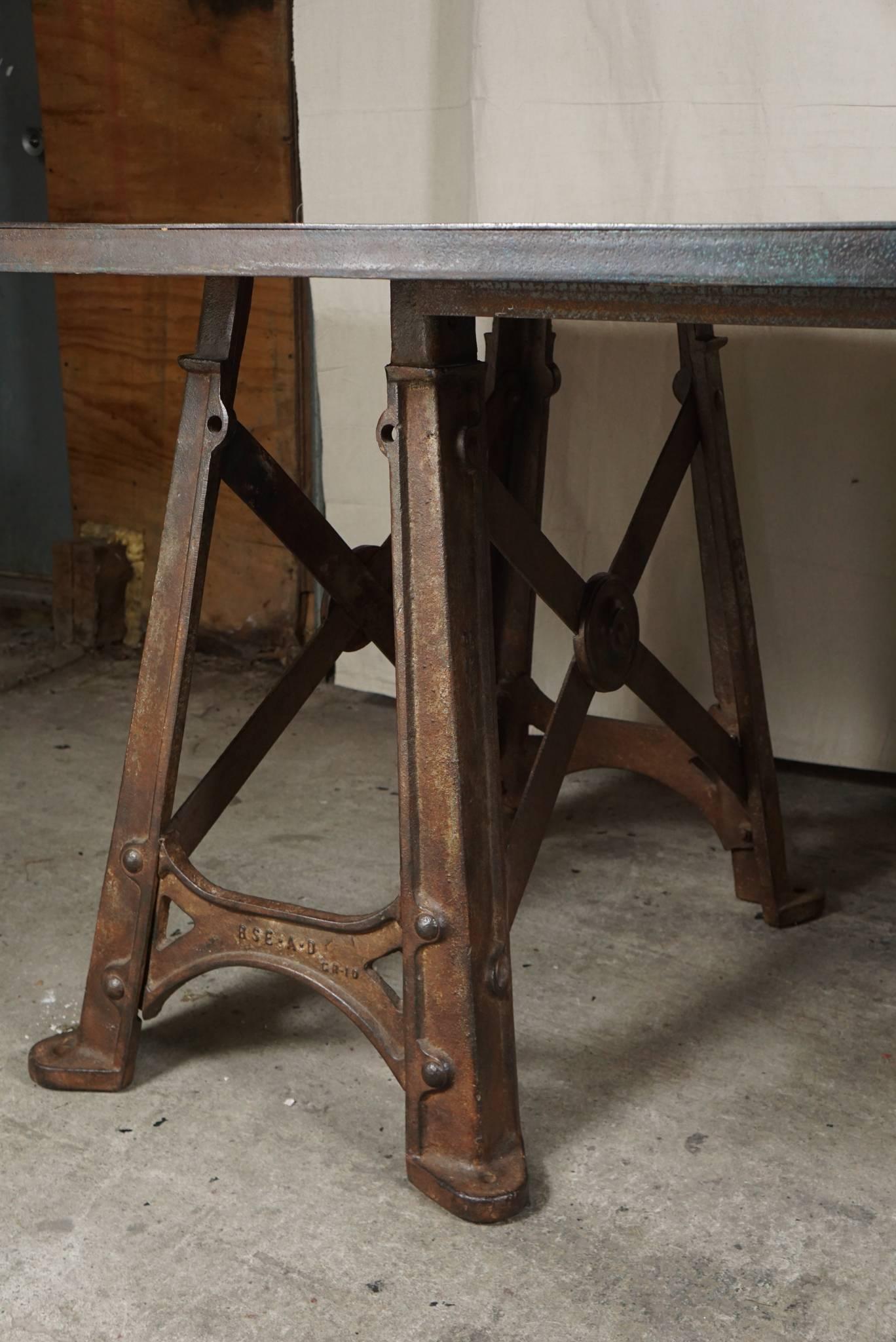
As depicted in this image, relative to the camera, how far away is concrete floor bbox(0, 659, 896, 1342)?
1.26 metres

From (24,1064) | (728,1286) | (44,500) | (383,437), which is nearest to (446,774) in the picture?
(383,437)

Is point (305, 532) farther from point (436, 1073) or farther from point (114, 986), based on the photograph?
point (436, 1073)

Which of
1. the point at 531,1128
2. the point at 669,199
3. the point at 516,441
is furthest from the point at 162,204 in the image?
the point at 531,1128

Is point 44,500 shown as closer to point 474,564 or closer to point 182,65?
point 182,65

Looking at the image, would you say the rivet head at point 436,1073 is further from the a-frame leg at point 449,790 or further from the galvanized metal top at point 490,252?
the galvanized metal top at point 490,252

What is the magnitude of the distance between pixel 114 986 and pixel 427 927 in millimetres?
420

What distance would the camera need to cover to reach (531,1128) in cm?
153

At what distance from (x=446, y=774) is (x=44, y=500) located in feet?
Result: 7.89

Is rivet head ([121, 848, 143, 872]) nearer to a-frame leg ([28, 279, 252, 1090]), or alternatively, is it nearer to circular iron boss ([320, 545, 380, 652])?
a-frame leg ([28, 279, 252, 1090])

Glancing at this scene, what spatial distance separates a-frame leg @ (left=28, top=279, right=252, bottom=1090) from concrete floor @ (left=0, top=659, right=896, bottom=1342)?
0.06 metres

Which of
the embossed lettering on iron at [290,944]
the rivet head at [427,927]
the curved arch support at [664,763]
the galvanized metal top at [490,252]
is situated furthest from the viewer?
the curved arch support at [664,763]

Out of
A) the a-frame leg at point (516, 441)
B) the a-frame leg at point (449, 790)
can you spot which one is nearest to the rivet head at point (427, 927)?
the a-frame leg at point (449, 790)

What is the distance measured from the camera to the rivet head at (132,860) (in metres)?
1.56

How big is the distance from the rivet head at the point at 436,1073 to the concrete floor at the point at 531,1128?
0.12 metres
